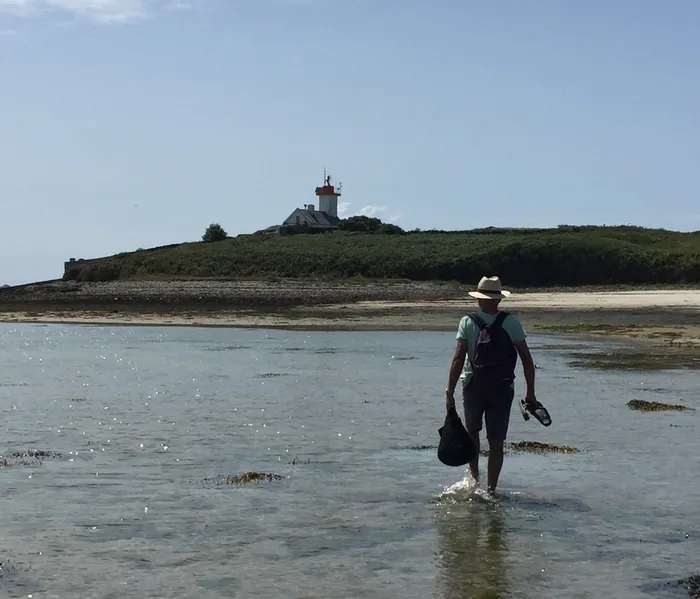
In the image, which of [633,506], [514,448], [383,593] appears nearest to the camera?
[383,593]

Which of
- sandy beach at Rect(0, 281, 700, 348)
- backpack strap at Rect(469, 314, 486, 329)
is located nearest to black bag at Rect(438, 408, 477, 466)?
backpack strap at Rect(469, 314, 486, 329)

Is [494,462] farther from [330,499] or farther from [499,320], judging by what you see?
[330,499]

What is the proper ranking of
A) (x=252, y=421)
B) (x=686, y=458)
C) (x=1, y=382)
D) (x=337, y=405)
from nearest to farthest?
(x=686, y=458) → (x=252, y=421) → (x=337, y=405) → (x=1, y=382)

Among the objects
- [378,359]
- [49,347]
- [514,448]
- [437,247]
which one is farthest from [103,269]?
[514,448]

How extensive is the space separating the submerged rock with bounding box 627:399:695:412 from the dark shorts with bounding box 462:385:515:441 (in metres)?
7.08

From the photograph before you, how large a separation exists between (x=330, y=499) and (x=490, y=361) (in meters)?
2.11

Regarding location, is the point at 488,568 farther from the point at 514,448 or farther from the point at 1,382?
the point at 1,382

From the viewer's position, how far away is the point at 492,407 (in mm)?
10570

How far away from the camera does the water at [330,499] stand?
809 centimetres

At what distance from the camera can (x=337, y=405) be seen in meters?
18.5

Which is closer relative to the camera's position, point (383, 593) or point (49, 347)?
point (383, 593)

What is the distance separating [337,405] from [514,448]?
5298 millimetres

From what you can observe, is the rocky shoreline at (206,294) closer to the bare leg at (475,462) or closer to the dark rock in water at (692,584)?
the bare leg at (475,462)

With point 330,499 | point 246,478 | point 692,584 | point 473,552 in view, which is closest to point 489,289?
point 330,499
